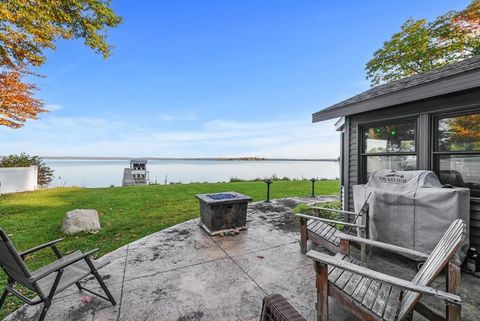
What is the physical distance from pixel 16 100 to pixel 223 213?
39.6 feet

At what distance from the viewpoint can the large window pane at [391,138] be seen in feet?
12.0

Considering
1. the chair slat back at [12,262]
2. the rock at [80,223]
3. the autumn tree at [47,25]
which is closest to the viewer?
the chair slat back at [12,262]

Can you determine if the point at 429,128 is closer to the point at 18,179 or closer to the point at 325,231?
the point at 325,231

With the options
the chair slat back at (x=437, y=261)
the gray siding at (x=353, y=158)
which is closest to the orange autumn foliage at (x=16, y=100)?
the gray siding at (x=353, y=158)

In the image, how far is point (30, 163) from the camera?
1166 cm

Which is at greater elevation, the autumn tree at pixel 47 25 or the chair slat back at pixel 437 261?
the autumn tree at pixel 47 25

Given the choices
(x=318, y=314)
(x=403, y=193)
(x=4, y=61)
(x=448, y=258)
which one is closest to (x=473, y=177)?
(x=403, y=193)

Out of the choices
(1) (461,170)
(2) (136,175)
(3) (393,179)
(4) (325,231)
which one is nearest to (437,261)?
(4) (325,231)

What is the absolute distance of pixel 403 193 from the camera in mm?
3135

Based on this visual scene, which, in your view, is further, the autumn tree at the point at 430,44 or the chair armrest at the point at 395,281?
the autumn tree at the point at 430,44

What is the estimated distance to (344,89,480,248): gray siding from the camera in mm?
2895

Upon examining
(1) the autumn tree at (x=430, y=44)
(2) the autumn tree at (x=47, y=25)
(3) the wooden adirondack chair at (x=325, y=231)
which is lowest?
(3) the wooden adirondack chair at (x=325, y=231)

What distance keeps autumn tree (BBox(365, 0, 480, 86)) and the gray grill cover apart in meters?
12.8

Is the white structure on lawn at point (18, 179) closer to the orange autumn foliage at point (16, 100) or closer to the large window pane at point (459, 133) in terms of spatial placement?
the orange autumn foliage at point (16, 100)
